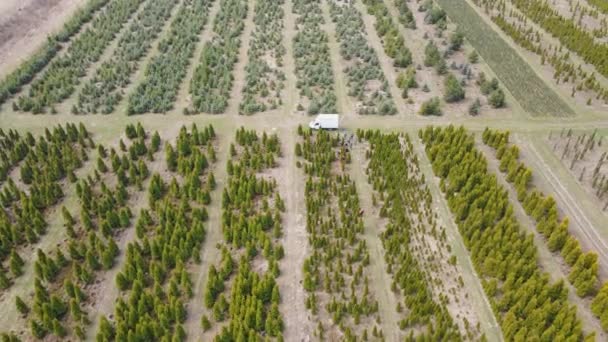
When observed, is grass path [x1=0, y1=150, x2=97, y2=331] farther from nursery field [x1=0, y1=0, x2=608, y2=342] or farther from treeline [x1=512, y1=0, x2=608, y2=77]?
treeline [x1=512, y1=0, x2=608, y2=77]

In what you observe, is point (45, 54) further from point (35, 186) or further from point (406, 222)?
point (406, 222)

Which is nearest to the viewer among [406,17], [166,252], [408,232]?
[166,252]

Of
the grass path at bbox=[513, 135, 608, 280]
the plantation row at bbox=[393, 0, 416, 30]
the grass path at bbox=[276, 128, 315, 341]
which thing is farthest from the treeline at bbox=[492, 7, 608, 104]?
the grass path at bbox=[276, 128, 315, 341]

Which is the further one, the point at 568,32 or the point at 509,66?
the point at 568,32

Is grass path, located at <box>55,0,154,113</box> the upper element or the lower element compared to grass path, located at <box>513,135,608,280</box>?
upper

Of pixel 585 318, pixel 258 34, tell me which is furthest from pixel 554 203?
pixel 258 34

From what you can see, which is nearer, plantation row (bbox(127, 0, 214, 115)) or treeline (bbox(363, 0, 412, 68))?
plantation row (bbox(127, 0, 214, 115))

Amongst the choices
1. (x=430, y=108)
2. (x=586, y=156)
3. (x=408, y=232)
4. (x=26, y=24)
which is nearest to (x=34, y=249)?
(x=408, y=232)

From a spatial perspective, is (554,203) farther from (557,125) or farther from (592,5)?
(592,5)

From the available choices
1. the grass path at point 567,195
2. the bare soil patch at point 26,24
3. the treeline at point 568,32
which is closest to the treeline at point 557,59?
the treeline at point 568,32
